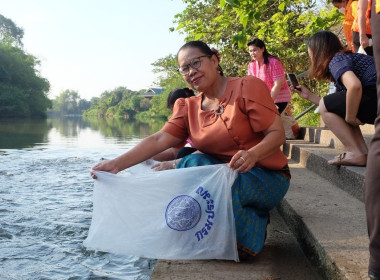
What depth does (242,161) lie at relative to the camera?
A: 6.51 ft

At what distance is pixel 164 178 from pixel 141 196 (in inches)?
5.8

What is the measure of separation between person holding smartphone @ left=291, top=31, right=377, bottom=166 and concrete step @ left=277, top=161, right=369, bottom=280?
314mm

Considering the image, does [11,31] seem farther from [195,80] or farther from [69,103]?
[69,103]

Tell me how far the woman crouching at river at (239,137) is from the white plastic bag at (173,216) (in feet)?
0.22

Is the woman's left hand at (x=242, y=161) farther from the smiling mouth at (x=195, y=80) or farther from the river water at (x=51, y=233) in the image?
the river water at (x=51, y=233)

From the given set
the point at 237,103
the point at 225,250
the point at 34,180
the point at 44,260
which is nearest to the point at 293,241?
the point at 225,250

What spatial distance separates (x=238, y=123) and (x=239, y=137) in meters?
0.07

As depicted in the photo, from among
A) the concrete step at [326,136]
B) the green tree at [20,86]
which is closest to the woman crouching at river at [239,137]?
the concrete step at [326,136]

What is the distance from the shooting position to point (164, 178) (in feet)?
6.87

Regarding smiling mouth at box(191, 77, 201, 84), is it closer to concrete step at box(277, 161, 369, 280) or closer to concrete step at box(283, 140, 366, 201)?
concrete step at box(277, 161, 369, 280)

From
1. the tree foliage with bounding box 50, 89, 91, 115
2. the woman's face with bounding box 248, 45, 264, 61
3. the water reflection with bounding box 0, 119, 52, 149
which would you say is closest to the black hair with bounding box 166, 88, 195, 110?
the woman's face with bounding box 248, 45, 264, 61

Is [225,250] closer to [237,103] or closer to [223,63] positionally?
[237,103]

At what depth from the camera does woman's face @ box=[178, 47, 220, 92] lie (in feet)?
7.50

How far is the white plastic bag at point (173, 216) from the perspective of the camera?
205 centimetres
